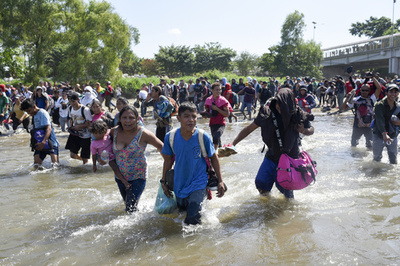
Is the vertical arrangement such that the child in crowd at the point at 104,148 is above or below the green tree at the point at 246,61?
below

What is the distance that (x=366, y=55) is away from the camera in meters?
50.6

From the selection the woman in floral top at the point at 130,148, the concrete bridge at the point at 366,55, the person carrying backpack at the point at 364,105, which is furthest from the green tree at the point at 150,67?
the woman in floral top at the point at 130,148

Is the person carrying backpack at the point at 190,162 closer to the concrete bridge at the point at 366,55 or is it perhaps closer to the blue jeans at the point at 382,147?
the blue jeans at the point at 382,147

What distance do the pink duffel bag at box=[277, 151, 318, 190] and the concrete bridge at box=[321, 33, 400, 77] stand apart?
47.6 meters

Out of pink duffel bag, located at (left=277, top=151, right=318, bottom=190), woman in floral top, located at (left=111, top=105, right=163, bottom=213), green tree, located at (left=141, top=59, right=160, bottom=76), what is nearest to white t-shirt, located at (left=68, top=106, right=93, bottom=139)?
woman in floral top, located at (left=111, top=105, right=163, bottom=213)

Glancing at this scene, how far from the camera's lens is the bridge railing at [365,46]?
151 feet

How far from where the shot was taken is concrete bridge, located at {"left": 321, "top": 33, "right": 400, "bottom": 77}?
150 feet

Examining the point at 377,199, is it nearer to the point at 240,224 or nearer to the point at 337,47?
the point at 240,224

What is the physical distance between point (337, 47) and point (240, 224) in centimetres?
5906

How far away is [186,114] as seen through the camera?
3.98 metres

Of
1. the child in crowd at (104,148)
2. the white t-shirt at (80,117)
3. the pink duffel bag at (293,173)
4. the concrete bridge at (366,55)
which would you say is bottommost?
the pink duffel bag at (293,173)

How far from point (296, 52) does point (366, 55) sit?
1091cm

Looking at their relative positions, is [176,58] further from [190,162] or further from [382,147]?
[190,162]

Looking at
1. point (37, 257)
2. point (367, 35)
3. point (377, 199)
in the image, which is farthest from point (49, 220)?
point (367, 35)
